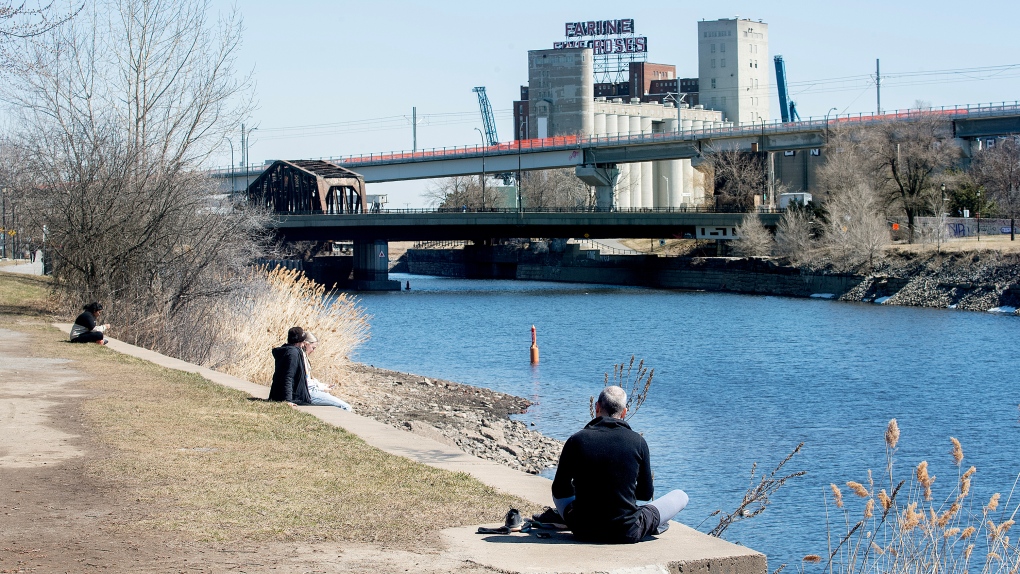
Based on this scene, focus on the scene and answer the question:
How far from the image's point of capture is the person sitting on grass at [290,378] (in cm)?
1581

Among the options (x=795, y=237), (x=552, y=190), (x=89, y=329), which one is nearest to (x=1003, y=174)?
(x=795, y=237)

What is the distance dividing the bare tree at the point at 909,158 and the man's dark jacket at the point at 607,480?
73.3m

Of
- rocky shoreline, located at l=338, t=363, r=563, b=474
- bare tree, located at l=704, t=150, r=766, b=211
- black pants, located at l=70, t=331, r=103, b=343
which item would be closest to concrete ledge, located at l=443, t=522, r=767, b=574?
rocky shoreline, located at l=338, t=363, r=563, b=474

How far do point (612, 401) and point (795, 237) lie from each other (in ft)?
246

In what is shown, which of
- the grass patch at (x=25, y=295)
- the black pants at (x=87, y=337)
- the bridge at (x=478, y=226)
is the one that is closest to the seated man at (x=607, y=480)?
the black pants at (x=87, y=337)

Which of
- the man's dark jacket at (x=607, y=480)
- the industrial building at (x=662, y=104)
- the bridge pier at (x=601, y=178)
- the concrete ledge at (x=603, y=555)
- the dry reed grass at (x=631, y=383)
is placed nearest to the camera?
the concrete ledge at (x=603, y=555)

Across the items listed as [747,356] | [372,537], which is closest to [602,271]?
[747,356]

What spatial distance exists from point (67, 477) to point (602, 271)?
9546 cm

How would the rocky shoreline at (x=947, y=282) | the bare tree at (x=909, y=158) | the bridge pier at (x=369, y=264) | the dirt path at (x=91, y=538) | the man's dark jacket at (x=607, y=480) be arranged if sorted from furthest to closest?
the bridge pier at (x=369, y=264), the bare tree at (x=909, y=158), the rocky shoreline at (x=947, y=282), the man's dark jacket at (x=607, y=480), the dirt path at (x=91, y=538)

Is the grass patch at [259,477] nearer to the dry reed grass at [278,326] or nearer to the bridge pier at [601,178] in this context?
the dry reed grass at [278,326]

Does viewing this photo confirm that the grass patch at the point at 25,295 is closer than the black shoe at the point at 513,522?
No

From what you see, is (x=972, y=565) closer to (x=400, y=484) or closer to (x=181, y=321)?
(x=400, y=484)

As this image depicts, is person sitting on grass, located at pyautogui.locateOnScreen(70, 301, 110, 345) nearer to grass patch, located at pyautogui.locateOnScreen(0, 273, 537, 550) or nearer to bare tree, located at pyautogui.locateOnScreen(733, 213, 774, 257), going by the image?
grass patch, located at pyautogui.locateOnScreen(0, 273, 537, 550)

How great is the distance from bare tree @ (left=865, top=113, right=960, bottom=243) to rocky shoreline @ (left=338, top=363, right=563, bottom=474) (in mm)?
54196
